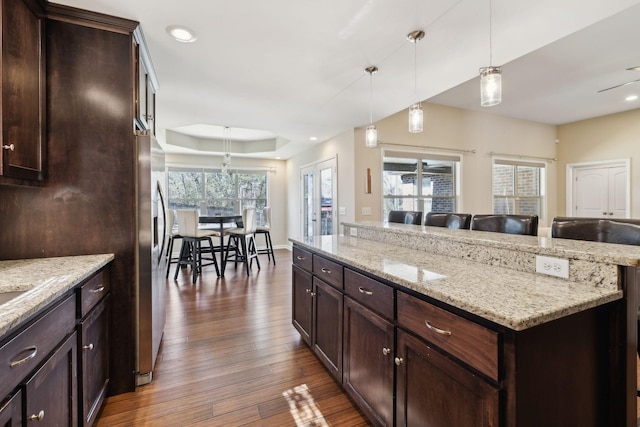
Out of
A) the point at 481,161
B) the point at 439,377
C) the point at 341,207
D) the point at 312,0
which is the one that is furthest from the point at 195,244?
the point at 481,161

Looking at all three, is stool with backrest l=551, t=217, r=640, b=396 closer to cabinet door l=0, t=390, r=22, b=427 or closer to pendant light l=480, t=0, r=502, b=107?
pendant light l=480, t=0, r=502, b=107

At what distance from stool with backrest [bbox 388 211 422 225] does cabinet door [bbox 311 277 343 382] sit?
5.97 feet

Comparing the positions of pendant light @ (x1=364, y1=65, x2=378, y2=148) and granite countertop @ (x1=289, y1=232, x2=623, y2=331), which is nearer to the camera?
granite countertop @ (x1=289, y1=232, x2=623, y2=331)

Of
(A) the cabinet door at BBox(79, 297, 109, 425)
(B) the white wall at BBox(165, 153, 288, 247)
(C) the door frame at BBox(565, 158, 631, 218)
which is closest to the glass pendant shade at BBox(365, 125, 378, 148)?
(A) the cabinet door at BBox(79, 297, 109, 425)

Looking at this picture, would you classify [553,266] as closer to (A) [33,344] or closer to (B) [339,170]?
(A) [33,344]

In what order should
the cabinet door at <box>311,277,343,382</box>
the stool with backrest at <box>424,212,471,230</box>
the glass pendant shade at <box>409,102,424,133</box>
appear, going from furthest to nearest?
the stool with backrest at <box>424,212,471,230</box>, the glass pendant shade at <box>409,102,424,133</box>, the cabinet door at <box>311,277,343,382</box>

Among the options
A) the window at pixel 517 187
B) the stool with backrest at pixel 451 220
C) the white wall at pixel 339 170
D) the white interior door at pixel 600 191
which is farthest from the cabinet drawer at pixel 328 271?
the white interior door at pixel 600 191

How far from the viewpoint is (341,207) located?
480cm

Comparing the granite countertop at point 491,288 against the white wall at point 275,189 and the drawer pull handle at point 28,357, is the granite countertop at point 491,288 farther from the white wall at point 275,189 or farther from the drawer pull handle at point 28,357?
the white wall at point 275,189

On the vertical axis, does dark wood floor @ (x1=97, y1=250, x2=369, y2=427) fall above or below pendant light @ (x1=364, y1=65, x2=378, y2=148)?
below

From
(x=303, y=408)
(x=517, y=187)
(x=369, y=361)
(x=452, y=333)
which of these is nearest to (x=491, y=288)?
(x=452, y=333)

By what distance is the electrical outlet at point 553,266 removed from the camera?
1233 mm

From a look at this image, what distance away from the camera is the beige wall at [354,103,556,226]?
14.8ft

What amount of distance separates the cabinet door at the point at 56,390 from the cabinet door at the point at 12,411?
0.03 metres
